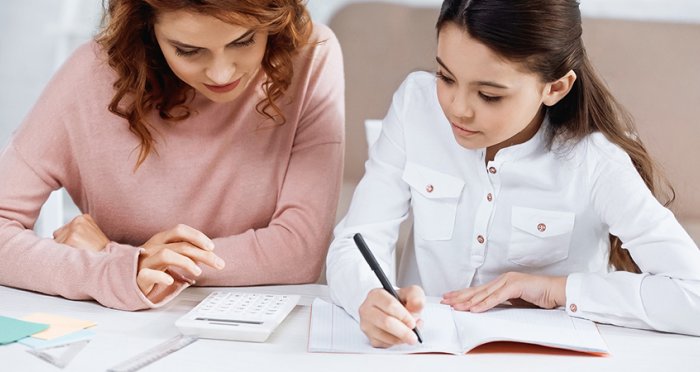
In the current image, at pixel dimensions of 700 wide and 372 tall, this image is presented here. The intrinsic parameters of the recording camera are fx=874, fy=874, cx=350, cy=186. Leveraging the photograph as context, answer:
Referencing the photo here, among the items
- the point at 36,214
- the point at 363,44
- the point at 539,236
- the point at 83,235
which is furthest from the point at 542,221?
the point at 363,44

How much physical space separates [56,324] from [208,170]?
466 millimetres

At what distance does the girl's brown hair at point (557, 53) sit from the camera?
125 cm

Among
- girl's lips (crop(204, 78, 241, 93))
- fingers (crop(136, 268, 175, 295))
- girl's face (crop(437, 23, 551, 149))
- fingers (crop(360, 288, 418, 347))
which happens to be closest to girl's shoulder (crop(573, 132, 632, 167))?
girl's face (crop(437, 23, 551, 149))

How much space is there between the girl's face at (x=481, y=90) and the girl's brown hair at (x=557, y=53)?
17 mm

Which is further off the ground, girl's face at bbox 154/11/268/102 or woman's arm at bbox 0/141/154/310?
girl's face at bbox 154/11/268/102

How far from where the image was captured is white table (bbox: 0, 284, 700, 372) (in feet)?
3.50

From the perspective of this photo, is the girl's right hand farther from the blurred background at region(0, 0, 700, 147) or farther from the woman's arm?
the blurred background at region(0, 0, 700, 147)

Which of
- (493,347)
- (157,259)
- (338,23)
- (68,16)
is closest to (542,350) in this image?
(493,347)

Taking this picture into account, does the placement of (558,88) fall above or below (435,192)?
above

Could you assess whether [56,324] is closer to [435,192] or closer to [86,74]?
[86,74]

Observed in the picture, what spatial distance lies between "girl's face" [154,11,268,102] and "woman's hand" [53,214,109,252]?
0.97ft

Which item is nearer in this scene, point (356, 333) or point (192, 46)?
point (356, 333)

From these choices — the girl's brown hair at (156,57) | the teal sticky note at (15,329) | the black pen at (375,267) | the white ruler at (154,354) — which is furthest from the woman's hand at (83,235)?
the black pen at (375,267)

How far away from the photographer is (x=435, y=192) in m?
1.49
